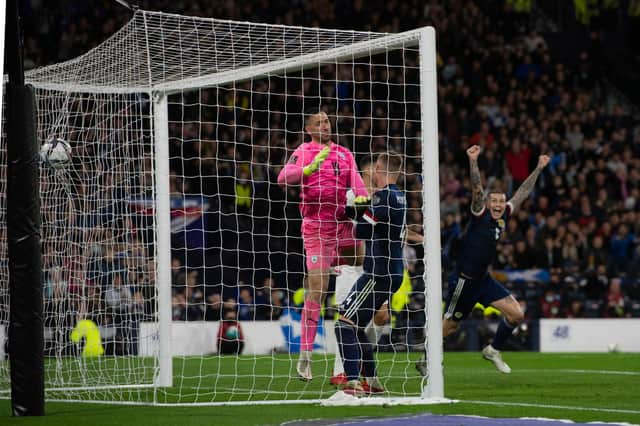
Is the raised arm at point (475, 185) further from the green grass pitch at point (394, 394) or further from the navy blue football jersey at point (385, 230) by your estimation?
the green grass pitch at point (394, 394)

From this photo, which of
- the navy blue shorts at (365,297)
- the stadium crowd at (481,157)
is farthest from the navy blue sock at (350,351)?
the stadium crowd at (481,157)

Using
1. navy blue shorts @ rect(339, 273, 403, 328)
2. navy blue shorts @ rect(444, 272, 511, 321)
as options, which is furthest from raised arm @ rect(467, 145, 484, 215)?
navy blue shorts @ rect(339, 273, 403, 328)

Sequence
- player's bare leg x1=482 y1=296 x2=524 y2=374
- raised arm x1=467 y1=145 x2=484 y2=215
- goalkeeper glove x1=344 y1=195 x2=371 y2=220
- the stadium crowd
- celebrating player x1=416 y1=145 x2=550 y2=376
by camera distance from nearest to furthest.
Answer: goalkeeper glove x1=344 y1=195 x2=371 y2=220
raised arm x1=467 y1=145 x2=484 y2=215
player's bare leg x1=482 y1=296 x2=524 y2=374
celebrating player x1=416 y1=145 x2=550 y2=376
the stadium crowd

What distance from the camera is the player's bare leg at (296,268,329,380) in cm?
1092

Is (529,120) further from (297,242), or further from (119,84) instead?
(119,84)

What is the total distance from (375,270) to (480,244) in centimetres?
302

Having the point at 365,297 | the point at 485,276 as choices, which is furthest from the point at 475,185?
the point at 365,297

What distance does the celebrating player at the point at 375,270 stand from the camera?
30.9 feet

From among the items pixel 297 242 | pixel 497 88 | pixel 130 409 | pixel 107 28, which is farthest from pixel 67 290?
pixel 497 88

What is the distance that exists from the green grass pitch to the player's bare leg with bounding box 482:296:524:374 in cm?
19

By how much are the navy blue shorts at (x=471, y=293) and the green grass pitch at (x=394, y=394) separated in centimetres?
72

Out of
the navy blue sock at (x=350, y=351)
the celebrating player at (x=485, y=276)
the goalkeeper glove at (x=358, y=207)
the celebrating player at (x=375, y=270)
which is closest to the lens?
the navy blue sock at (x=350, y=351)

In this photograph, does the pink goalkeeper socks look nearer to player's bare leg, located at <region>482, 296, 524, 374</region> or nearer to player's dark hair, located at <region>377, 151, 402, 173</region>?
player's dark hair, located at <region>377, 151, 402, 173</region>

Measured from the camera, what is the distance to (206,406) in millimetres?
9125
